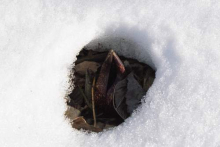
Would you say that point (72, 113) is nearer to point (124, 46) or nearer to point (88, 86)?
point (88, 86)

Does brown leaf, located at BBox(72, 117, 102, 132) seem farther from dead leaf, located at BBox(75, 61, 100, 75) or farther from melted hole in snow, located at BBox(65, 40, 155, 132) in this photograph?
dead leaf, located at BBox(75, 61, 100, 75)

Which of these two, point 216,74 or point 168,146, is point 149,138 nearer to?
point 168,146

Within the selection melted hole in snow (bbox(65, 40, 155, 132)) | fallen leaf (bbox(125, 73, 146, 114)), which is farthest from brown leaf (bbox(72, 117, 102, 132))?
fallen leaf (bbox(125, 73, 146, 114))

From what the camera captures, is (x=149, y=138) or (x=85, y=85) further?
(x=85, y=85)

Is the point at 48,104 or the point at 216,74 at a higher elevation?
the point at 216,74

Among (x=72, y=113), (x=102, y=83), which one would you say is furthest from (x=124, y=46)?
(x=72, y=113)

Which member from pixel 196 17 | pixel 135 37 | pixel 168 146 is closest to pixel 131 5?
pixel 135 37
